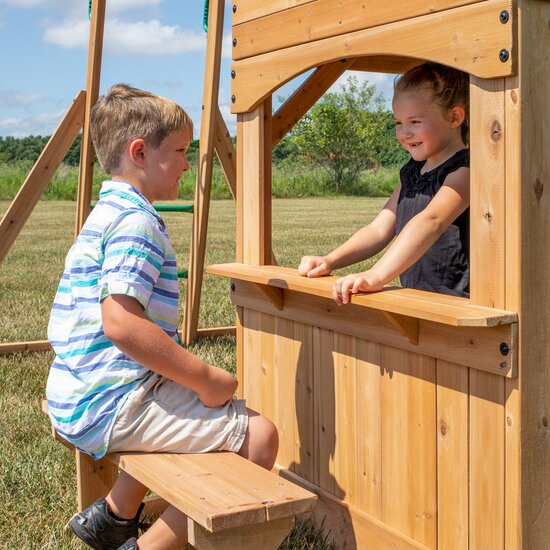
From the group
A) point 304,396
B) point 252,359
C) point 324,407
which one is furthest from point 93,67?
point 324,407

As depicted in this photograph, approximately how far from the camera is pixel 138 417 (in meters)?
2.58

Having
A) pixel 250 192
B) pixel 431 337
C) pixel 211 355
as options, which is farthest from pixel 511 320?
pixel 211 355

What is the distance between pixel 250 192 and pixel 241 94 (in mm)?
366

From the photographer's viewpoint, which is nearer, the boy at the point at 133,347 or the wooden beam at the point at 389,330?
the wooden beam at the point at 389,330

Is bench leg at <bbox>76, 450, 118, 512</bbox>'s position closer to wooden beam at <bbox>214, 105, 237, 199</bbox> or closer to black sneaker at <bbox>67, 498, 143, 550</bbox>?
black sneaker at <bbox>67, 498, 143, 550</bbox>

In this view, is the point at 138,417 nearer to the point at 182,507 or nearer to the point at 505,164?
the point at 182,507

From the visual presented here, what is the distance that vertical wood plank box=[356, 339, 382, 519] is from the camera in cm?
279

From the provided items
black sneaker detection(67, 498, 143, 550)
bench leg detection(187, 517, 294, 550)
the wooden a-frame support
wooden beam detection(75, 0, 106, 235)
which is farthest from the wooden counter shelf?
wooden beam detection(75, 0, 106, 235)

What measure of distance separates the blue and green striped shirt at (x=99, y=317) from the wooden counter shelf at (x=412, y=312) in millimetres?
525

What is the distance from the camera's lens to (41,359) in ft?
19.6

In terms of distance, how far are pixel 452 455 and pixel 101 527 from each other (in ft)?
3.47

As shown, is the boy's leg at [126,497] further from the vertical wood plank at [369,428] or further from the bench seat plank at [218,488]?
the vertical wood plank at [369,428]

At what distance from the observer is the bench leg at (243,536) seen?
7.25ft

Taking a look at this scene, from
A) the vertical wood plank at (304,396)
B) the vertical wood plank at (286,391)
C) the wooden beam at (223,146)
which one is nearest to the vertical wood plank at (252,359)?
the vertical wood plank at (286,391)
